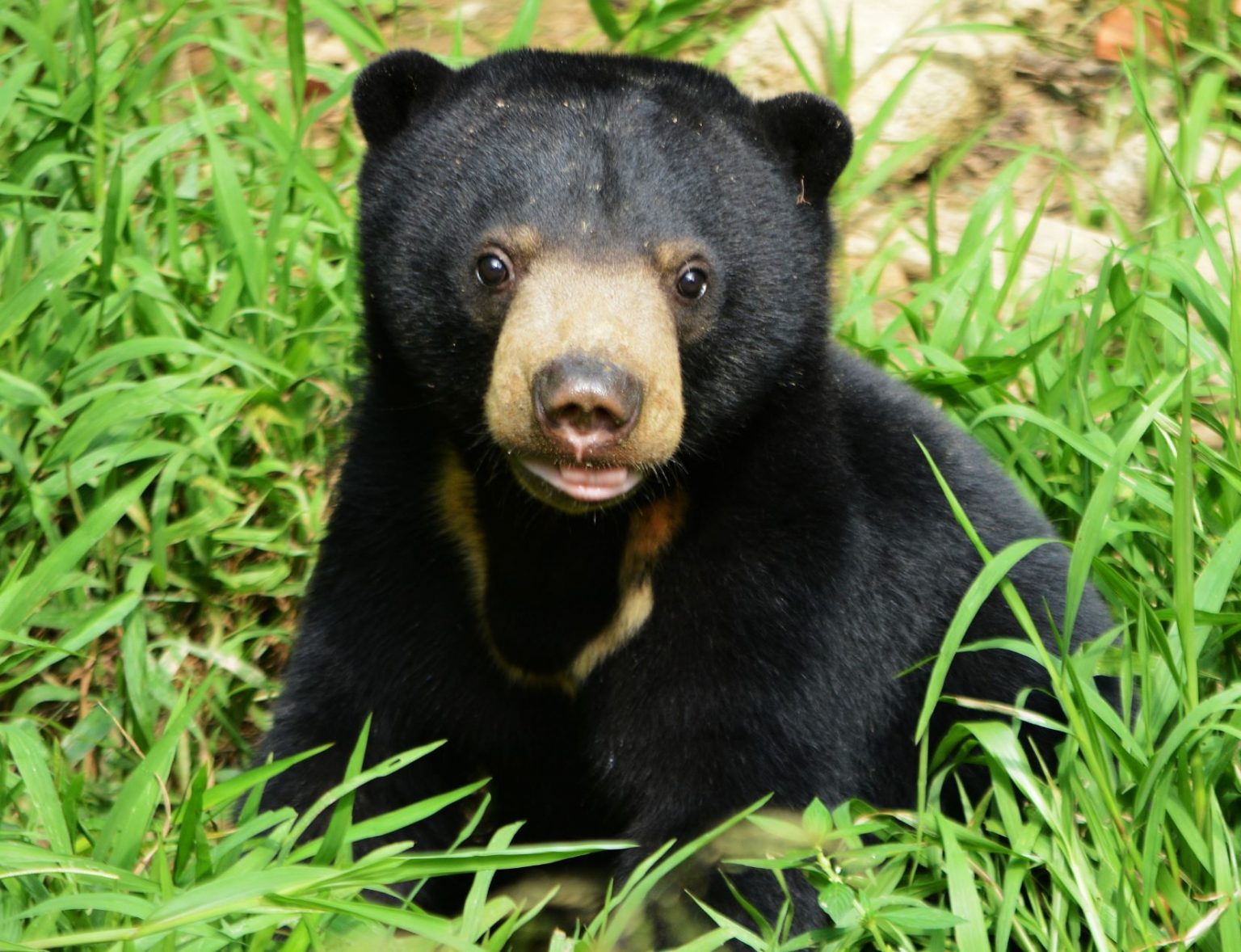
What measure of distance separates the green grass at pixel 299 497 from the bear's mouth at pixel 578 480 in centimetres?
65

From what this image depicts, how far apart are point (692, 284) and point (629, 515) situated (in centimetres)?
55

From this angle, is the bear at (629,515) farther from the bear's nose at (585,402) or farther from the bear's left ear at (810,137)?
the bear's nose at (585,402)

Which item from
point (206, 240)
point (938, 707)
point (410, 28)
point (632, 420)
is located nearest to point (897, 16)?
point (410, 28)

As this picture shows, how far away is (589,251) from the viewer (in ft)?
11.5

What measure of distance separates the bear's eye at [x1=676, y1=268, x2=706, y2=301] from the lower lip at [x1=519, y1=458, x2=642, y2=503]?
0.41 metres

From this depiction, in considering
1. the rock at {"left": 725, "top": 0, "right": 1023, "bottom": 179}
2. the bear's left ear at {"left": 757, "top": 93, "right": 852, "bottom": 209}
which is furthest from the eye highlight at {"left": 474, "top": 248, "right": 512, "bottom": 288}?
the rock at {"left": 725, "top": 0, "right": 1023, "bottom": 179}

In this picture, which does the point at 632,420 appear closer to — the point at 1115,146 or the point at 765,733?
the point at 765,733

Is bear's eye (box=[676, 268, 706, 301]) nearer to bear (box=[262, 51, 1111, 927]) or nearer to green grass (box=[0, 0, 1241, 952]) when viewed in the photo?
bear (box=[262, 51, 1111, 927])

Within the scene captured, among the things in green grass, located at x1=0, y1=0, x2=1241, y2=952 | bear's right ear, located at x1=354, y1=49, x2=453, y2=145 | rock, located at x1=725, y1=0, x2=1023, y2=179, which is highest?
bear's right ear, located at x1=354, y1=49, x2=453, y2=145

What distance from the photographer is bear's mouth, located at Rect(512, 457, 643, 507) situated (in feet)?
11.3

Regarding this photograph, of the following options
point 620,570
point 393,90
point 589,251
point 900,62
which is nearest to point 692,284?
point 589,251

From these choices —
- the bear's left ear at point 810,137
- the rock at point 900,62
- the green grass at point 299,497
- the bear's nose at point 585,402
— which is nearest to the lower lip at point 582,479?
the bear's nose at point 585,402

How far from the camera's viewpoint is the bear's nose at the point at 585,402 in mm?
3188

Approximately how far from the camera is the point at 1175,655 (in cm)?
354
